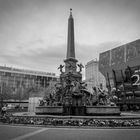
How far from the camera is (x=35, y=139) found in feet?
31.8

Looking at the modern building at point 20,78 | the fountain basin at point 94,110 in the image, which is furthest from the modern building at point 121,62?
the fountain basin at point 94,110

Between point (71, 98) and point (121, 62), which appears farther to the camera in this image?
point (121, 62)

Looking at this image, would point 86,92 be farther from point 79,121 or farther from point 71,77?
point 79,121

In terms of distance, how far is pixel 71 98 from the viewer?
2447 cm

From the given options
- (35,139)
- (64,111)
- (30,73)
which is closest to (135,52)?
(64,111)

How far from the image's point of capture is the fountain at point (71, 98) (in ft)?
72.0

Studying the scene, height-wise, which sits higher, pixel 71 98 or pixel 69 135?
pixel 71 98

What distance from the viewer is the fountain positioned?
21938 mm

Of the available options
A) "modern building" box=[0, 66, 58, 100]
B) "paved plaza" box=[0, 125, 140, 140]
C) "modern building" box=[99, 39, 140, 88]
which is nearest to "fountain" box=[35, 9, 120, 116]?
"paved plaza" box=[0, 125, 140, 140]

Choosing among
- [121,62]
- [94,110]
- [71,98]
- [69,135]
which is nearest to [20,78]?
[121,62]

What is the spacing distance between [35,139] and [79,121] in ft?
19.0

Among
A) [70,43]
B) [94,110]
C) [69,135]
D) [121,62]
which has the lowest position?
[69,135]

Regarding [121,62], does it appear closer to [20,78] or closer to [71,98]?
[71,98]

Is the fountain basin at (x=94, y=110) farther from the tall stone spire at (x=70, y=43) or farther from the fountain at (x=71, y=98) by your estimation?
the tall stone spire at (x=70, y=43)
